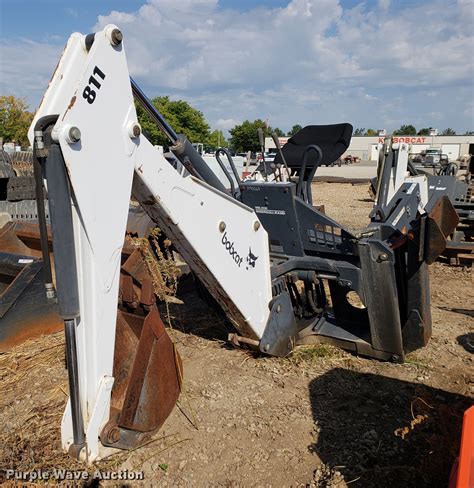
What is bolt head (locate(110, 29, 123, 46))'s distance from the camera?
2338 millimetres

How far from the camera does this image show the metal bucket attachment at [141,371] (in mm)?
2729

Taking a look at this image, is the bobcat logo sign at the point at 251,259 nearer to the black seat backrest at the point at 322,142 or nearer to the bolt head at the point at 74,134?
the black seat backrest at the point at 322,142

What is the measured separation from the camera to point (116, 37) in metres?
2.35

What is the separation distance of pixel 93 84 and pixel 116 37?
26cm

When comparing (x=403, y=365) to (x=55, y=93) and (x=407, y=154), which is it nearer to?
(x=407, y=154)

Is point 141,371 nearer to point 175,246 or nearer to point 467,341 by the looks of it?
Result: point 175,246

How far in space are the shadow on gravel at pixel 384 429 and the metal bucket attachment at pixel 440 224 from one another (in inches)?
42.2

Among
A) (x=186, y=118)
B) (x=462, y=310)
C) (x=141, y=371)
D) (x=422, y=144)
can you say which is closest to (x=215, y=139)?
(x=186, y=118)

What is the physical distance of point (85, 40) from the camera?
90.9 inches

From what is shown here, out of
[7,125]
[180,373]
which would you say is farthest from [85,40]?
→ [7,125]

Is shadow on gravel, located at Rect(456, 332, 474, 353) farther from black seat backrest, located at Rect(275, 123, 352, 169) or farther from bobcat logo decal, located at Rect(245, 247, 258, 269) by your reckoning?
bobcat logo decal, located at Rect(245, 247, 258, 269)

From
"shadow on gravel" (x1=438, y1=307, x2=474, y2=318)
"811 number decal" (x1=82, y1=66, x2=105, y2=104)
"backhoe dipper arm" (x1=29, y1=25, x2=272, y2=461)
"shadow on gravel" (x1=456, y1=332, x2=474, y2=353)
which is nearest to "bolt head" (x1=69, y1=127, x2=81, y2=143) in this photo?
"backhoe dipper arm" (x1=29, y1=25, x2=272, y2=461)

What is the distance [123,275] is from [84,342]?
2.40ft

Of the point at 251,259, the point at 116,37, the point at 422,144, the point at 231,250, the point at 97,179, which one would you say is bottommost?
the point at 251,259
